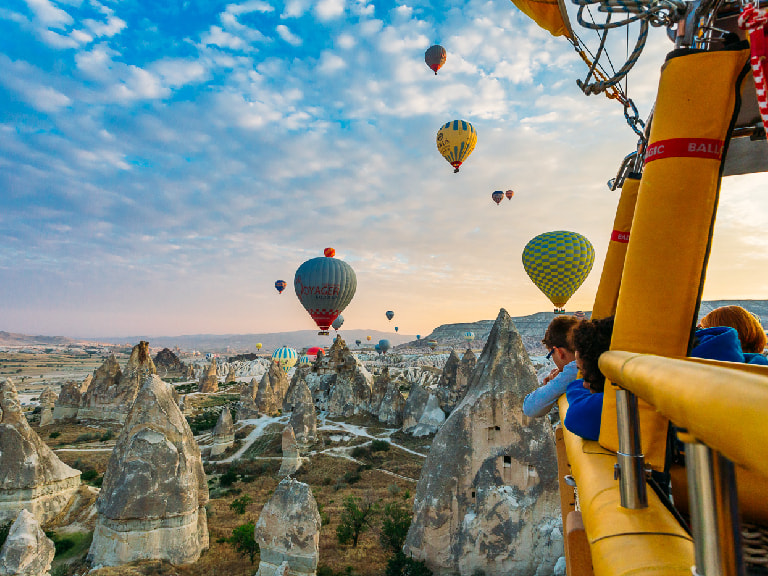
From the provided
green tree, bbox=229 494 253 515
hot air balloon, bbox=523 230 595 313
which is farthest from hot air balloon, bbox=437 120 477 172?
green tree, bbox=229 494 253 515

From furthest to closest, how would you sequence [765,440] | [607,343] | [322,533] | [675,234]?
[322,533] < [607,343] < [675,234] < [765,440]

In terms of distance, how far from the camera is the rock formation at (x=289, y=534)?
955 cm

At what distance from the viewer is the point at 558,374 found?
12.0ft

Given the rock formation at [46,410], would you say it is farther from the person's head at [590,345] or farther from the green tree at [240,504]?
the person's head at [590,345]

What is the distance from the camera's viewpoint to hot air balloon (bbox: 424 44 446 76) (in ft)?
92.5

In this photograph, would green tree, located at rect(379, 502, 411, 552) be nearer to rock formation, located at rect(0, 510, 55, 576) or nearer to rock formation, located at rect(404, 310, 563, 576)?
rock formation, located at rect(404, 310, 563, 576)

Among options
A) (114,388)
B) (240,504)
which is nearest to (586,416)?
(240,504)

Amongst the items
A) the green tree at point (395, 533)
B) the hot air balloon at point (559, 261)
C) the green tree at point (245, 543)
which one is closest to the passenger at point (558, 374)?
the green tree at point (395, 533)

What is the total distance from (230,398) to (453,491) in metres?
42.2

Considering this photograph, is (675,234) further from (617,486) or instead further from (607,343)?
(617,486)

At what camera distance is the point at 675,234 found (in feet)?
7.49

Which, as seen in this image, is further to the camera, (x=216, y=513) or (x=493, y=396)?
(x=216, y=513)

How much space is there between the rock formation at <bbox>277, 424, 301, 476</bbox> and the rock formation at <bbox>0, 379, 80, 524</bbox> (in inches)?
330

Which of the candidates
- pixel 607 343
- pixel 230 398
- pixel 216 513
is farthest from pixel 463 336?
pixel 607 343
